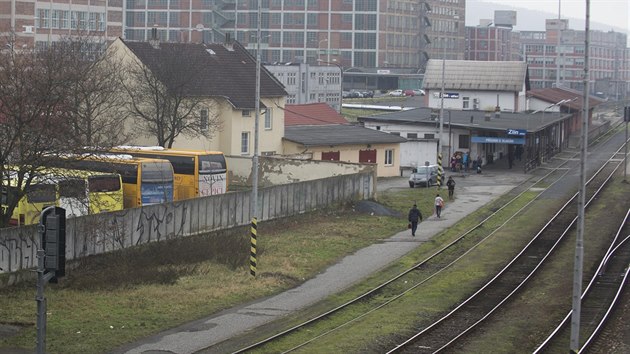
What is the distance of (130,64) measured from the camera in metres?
62.5

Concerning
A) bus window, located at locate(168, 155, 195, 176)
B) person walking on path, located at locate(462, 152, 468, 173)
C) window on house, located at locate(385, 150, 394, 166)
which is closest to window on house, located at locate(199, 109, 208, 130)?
bus window, located at locate(168, 155, 195, 176)

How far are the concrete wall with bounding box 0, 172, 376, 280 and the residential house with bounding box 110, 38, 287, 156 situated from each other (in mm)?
14120

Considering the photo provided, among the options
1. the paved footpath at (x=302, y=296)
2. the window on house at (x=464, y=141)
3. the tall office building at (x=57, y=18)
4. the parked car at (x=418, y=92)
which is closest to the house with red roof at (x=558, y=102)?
the window on house at (x=464, y=141)

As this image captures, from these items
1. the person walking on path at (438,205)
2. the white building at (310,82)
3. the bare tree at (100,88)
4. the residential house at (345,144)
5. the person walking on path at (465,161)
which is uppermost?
the white building at (310,82)

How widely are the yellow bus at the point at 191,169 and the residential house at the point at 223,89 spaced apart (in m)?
10.7

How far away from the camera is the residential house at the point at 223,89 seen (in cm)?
6241

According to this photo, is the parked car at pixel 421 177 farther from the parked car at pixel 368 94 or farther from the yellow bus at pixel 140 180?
the parked car at pixel 368 94

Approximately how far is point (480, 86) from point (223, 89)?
40302mm

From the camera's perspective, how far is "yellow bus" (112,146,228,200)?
49.4 m

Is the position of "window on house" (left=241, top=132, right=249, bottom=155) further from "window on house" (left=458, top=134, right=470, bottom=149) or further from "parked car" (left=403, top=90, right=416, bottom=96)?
"parked car" (left=403, top=90, right=416, bottom=96)

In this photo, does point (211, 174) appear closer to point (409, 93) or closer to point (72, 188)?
point (72, 188)

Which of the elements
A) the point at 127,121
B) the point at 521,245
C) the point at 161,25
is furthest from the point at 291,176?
the point at 161,25

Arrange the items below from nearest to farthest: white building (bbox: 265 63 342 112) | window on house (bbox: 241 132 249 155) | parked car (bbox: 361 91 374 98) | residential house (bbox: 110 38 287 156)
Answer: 1. residential house (bbox: 110 38 287 156)
2. window on house (bbox: 241 132 249 155)
3. white building (bbox: 265 63 342 112)
4. parked car (bbox: 361 91 374 98)

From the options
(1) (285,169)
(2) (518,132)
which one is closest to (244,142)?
(1) (285,169)
